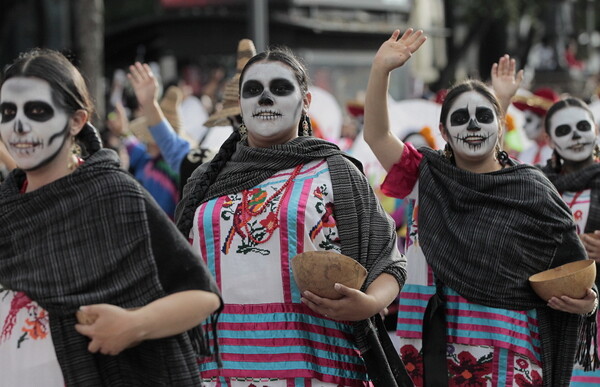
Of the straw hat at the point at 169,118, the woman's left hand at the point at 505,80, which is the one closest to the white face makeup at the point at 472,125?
the woman's left hand at the point at 505,80

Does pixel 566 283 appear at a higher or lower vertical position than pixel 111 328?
lower

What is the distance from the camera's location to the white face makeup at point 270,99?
3.90m

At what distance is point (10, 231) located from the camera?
119 inches

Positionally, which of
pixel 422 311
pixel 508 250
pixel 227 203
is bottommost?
pixel 422 311

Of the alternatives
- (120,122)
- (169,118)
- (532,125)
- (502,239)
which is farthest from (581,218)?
(120,122)

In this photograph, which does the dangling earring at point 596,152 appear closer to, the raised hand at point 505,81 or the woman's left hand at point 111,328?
the raised hand at point 505,81

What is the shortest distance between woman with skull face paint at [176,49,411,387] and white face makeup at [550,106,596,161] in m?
2.26

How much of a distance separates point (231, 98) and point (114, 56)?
19.2 m

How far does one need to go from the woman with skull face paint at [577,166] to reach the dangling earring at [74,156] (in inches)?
114

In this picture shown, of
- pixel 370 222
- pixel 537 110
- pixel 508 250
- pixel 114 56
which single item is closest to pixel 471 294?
pixel 508 250

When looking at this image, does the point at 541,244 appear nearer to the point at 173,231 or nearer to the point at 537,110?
the point at 173,231

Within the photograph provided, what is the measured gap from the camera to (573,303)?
4262mm

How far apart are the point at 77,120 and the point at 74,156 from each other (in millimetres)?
111

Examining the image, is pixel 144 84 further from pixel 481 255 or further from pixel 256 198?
pixel 481 255
